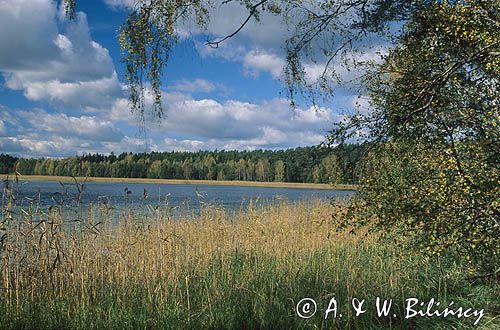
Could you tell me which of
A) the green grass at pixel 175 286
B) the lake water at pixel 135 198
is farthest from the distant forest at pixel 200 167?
the green grass at pixel 175 286

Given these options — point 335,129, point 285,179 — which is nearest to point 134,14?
point 335,129

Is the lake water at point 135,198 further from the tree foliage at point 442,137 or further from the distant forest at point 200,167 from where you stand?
the distant forest at point 200,167

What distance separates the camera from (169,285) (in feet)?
19.0

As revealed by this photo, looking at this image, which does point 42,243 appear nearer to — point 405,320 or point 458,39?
point 405,320

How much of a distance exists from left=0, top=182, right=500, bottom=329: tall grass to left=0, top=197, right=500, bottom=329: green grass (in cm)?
2

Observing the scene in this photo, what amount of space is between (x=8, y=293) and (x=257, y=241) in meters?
4.33

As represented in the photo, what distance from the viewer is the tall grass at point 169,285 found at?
4.85 m

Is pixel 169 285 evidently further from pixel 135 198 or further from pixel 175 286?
pixel 135 198

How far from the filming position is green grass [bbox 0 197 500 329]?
15.9ft

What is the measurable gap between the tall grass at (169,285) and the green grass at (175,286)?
2 centimetres

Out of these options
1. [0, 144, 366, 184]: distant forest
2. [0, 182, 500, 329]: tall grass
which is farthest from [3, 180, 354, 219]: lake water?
[0, 144, 366, 184]: distant forest

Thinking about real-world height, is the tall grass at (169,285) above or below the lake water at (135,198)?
below

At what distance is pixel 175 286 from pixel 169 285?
15.5 inches

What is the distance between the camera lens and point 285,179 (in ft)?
217
